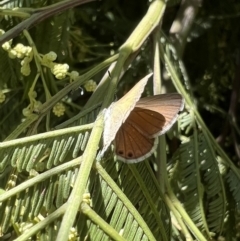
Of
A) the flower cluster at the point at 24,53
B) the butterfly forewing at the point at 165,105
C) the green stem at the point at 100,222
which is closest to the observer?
the green stem at the point at 100,222

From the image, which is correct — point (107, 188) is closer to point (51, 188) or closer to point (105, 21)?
point (51, 188)

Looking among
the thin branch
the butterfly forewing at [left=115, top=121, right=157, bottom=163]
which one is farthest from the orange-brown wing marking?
the thin branch

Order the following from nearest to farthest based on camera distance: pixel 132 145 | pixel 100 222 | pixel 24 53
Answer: pixel 100 222, pixel 132 145, pixel 24 53

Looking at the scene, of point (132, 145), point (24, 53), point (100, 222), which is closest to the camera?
point (100, 222)

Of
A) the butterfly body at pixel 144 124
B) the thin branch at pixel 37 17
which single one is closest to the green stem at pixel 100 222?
the butterfly body at pixel 144 124

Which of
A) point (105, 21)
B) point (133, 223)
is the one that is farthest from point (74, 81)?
point (105, 21)

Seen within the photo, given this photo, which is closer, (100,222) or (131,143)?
(100,222)

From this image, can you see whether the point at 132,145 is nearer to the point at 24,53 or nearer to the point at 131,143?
the point at 131,143

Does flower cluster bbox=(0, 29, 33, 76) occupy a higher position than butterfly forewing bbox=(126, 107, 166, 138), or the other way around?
flower cluster bbox=(0, 29, 33, 76)

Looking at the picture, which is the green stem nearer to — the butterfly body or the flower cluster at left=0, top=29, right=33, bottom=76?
the butterfly body

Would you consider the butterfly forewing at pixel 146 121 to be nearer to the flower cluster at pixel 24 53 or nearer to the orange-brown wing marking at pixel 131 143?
the orange-brown wing marking at pixel 131 143

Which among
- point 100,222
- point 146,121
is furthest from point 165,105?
point 100,222

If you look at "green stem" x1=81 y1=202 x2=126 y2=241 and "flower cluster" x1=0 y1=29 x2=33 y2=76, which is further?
"flower cluster" x1=0 y1=29 x2=33 y2=76
